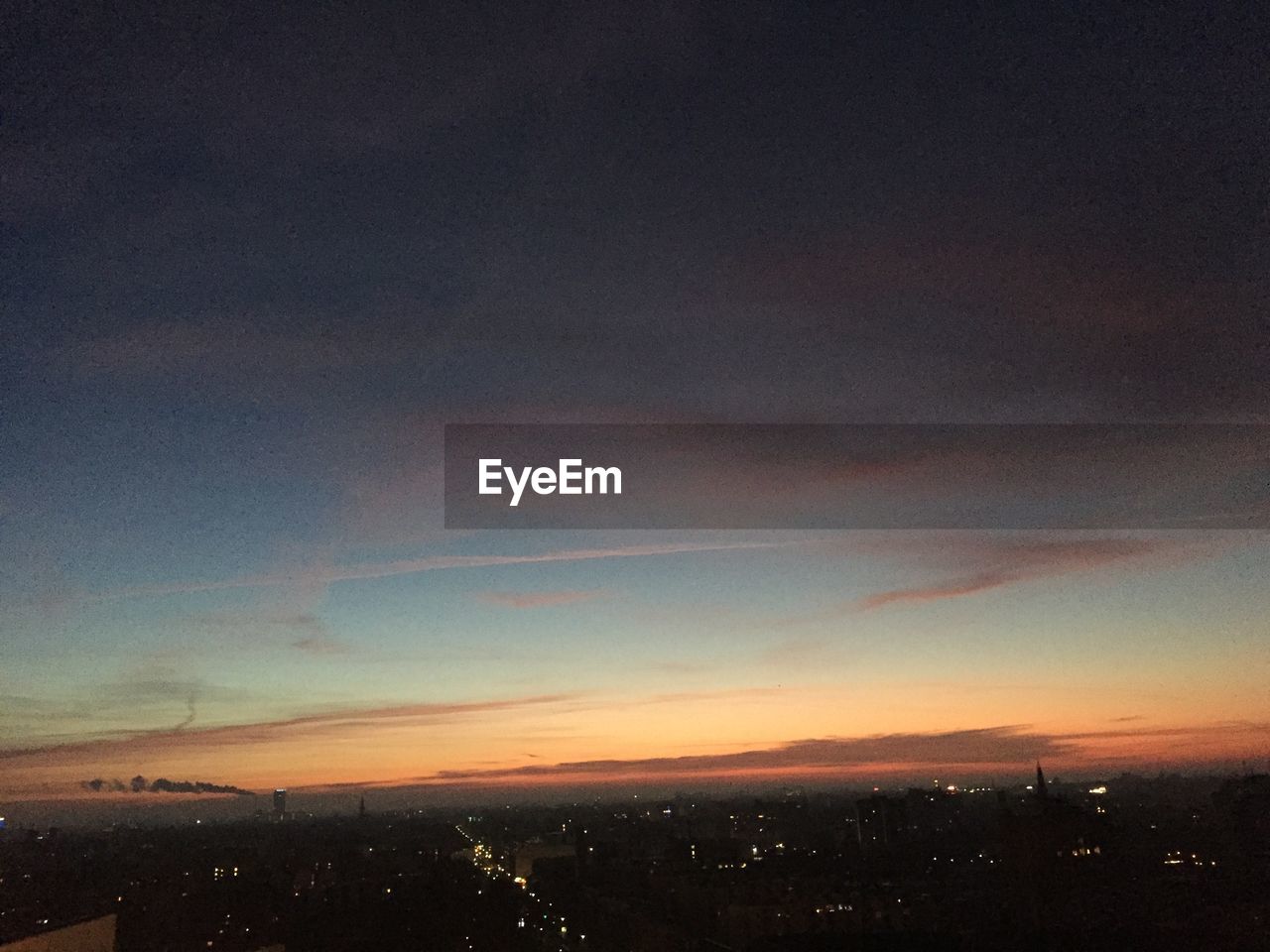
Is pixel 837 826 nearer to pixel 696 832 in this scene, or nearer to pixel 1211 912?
pixel 696 832

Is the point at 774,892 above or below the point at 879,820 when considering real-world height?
above

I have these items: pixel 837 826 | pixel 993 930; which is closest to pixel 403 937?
pixel 993 930

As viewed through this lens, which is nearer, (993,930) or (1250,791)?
(993,930)

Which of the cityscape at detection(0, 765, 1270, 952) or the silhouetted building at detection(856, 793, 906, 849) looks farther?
the silhouetted building at detection(856, 793, 906, 849)

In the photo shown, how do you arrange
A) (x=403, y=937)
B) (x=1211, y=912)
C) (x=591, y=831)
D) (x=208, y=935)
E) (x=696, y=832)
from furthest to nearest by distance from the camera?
(x=591, y=831) → (x=696, y=832) → (x=403, y=937) → (x=208, y=935) → (x=1211, y=912)

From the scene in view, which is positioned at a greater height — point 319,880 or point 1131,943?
point 1131,943

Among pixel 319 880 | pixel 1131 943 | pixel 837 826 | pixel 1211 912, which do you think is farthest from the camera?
pixel 837 826

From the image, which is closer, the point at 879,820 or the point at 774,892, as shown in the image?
the point at 774,892

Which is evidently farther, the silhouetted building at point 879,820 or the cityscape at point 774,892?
the silhouetted building at point 879,820

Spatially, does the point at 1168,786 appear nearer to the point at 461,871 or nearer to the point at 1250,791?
the point at 1250,791
